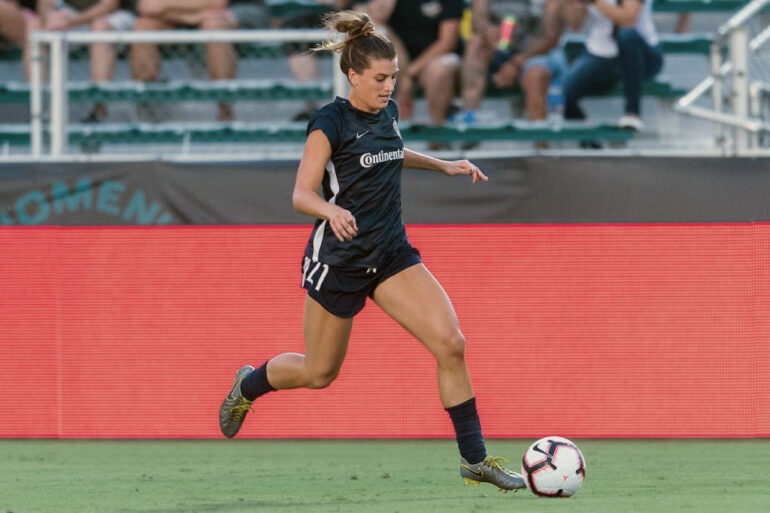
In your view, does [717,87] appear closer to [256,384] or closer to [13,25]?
[256,384]

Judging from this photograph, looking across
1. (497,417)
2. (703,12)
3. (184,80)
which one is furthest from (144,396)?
(703,12)

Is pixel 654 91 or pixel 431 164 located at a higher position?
pixel 431 164

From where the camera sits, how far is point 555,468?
5625 mm

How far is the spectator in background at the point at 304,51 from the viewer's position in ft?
33.6

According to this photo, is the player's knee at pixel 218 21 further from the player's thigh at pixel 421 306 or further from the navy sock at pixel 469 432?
the navy sock at pixel 469 432

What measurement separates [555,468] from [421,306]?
2.99ft

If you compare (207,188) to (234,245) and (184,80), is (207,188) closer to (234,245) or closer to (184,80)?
(234,245)

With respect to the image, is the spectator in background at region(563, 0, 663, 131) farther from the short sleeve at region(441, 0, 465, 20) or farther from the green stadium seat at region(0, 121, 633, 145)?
the short sleeve at region(441, 0, 465, 20)

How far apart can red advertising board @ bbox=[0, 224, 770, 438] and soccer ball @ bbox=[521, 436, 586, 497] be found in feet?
8.78

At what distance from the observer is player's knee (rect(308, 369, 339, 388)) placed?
6.16 meters

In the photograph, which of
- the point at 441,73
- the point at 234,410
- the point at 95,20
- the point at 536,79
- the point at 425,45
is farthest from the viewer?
the point at 95,20

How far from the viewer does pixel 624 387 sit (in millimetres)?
8297

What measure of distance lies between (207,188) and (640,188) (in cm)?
281

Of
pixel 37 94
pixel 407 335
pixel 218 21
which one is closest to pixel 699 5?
pixel 218 21
